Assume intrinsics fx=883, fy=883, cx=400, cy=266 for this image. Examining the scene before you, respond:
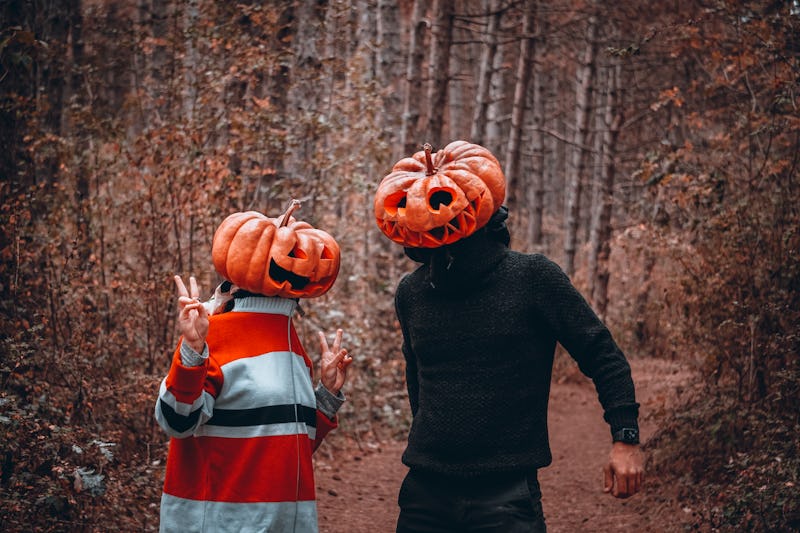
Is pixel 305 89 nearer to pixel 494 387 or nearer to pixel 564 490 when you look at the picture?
pixel 564 490

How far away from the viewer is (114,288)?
21.8ft

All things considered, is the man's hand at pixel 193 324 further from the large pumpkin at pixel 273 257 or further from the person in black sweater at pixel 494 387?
the person in black sweater at pixel 494 387

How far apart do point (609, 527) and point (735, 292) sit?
210 centimetres

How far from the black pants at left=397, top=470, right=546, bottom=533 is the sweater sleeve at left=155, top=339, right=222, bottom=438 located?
2.95 ft

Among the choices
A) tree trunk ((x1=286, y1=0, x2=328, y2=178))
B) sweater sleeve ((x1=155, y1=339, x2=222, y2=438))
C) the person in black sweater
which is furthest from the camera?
tree trunk ((x1=286, y1=0, x2=328, y2=178))

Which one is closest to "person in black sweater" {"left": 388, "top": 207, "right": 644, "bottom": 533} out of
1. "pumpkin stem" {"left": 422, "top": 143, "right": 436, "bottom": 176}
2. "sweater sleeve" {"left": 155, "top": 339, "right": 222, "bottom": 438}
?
"pumpkin stem" {"left": 422, "top": 143, "right": 436, "bottom": 176}

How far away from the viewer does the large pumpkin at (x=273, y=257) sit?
3.64 meters

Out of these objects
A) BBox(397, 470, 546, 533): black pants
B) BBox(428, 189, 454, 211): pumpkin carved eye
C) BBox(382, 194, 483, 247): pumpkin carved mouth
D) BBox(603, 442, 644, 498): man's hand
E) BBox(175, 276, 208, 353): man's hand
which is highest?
BBox(428, 189, 454, 211): pumpkin carved eye

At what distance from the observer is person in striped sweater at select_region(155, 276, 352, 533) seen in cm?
326

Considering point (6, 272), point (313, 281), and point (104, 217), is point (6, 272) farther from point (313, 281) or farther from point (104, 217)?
point (313, 281)

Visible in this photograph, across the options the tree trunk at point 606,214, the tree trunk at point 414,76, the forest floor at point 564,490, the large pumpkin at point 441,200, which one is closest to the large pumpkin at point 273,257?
the large pumpkin at point 441,200

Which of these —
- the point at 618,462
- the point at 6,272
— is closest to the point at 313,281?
the point at 618,462

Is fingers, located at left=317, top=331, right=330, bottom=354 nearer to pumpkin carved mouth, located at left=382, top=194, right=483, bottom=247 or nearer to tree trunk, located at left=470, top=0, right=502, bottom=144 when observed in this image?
pumpkin carved mouth, located at left=382, top=194, right=483, bottom=247

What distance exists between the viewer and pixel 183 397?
3.21 m
